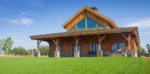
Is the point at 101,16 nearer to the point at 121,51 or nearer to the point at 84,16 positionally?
the point at 84,16

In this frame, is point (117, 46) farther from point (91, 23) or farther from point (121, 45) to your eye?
point (91, 23)

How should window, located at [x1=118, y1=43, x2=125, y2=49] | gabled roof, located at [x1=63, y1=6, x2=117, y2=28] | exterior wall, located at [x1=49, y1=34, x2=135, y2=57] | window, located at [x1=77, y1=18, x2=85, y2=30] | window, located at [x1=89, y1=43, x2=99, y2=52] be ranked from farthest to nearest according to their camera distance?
window, located at [x1=77, y1=18, x2=85, y2=30] < gabled roof, located at [x1=63, y1=6, x2=117, y2=28] < window, located at [x1=89, y1=43, x2=99, y2=52] < exterior wall, located at [x1=49, y1=34, x2=135, y2=57] < window, located at [x1=118, y1=43, x2=125, y2=49]

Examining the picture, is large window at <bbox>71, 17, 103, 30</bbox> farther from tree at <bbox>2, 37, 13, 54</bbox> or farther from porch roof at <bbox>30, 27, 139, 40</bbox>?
tree at <bbox>2, 37, 13, 54</bbox>

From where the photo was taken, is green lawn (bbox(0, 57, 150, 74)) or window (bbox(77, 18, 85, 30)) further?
window (bbox(77, 18, 85, 30))

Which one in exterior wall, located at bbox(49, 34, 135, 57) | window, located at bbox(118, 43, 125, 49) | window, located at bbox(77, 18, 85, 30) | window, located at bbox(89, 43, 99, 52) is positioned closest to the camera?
window, located at bbox(118, 43, 125, 49)

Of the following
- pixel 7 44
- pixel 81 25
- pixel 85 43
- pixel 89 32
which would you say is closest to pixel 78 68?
pixel 89 32

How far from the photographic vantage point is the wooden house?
94.8ft

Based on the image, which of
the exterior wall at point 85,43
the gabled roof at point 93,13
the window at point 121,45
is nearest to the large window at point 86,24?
the gabled roof at point 93,13

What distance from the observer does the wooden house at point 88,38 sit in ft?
94.8

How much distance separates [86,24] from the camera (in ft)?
111

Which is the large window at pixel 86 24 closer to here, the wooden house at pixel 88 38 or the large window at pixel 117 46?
the wooden house at pixel 88 38

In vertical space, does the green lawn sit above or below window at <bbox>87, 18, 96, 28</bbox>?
below

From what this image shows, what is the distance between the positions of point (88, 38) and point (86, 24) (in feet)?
8.16

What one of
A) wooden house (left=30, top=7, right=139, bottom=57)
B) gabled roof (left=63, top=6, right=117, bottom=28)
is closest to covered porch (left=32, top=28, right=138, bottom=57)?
wooden house (left=30, top=7, right=139, bottom=57)
